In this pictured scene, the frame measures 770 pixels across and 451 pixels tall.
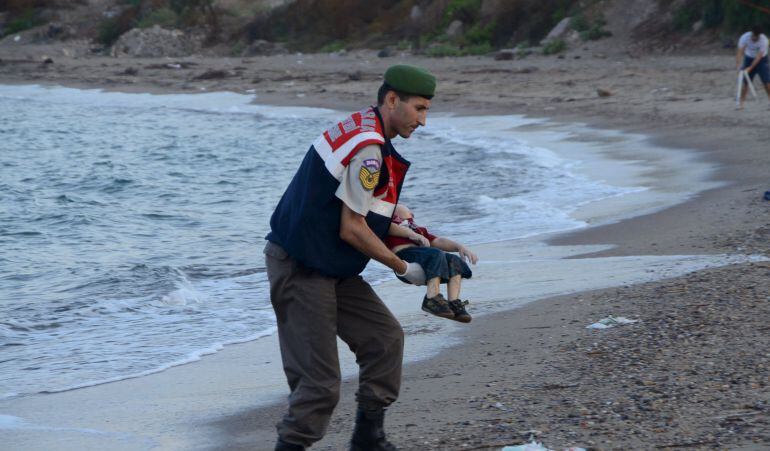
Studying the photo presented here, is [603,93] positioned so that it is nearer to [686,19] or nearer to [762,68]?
[762,68]

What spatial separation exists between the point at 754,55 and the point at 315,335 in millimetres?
14812

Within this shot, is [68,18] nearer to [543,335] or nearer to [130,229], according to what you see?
[130,229]

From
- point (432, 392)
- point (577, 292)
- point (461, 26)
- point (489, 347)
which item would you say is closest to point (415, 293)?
point (577, 292)

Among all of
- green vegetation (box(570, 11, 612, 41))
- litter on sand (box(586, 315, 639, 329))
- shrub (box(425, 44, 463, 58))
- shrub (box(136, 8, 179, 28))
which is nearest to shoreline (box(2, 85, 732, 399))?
litter on sand (box(586, 315, 639, 329))

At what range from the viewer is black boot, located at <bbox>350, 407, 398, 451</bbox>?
4289mm

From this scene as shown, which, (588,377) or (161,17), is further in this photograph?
(161,17)

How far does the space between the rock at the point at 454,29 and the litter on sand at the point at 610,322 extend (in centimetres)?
2800

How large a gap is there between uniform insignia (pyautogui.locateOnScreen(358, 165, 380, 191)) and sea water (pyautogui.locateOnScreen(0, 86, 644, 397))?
10.0ft

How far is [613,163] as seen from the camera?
1464 centimetres

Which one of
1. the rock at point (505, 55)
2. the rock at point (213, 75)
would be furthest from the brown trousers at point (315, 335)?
the rock at point (213, 75)

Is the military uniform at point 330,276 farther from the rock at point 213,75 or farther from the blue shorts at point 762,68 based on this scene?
the rock at point 213,75

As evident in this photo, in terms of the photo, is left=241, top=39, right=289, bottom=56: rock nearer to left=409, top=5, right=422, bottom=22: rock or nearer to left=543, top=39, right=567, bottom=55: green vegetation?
left=409, top=5, right=422, bottom=22: rock

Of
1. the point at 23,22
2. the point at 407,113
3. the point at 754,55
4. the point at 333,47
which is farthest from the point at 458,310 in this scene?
the point at 23,22

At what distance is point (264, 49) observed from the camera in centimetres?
3828
